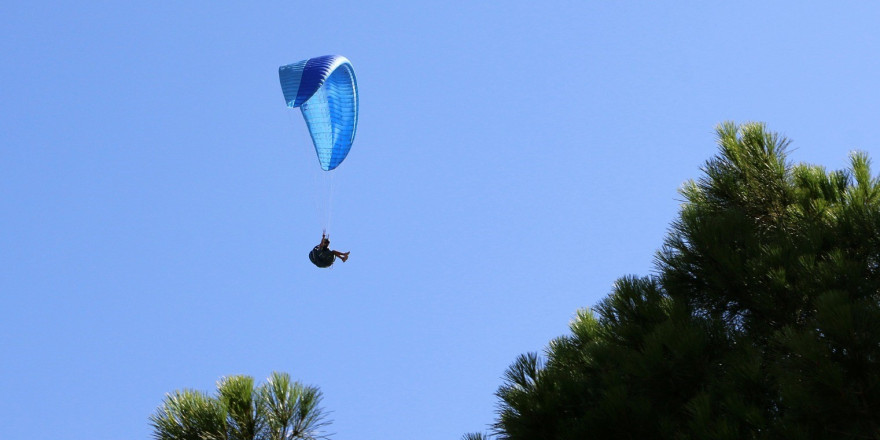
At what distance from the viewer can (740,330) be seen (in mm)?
9398

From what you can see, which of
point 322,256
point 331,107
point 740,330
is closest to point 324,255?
point 322,256

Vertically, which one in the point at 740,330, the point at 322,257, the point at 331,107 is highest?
the point at 331,107

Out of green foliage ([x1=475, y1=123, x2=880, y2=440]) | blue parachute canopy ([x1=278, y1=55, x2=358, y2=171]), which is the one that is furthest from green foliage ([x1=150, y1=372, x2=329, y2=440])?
blue parachute canopy ([x1=278, y1=55, x2=358, y2=171])

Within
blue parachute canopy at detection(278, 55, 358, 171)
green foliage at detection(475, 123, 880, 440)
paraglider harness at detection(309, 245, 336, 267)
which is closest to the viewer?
green foliage at detection(475, 123, 880, 440)

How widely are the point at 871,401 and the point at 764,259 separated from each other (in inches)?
78.4

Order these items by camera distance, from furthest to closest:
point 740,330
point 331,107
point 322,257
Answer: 1. point 331,107
2. point 322,257
3. point 740,330

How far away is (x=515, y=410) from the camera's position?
9.42 metres

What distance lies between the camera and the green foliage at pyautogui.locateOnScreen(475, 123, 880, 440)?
7.70 metres

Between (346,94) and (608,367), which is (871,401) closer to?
(608,367)

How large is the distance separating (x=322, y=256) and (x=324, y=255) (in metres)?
0.03

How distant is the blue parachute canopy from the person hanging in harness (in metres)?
1.55

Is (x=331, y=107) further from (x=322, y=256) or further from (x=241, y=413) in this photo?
(x=241, y=413)

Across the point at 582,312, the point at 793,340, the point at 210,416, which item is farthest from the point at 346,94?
the point at 793,340

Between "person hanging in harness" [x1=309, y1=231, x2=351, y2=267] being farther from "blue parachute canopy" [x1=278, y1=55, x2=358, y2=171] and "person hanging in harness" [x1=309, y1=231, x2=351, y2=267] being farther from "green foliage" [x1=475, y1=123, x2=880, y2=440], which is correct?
"green foliage" [x1=475, y1=123, x2=880, y2=440]
